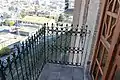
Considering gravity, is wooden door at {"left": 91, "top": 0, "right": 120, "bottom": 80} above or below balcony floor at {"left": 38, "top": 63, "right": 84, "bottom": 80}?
above

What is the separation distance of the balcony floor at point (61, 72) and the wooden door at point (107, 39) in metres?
0.56

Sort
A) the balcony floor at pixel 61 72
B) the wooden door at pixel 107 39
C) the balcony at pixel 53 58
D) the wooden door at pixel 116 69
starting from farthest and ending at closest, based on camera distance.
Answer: the balcony floor at pixel 61 72, the balcony at pixel 53 58, the wooden door at pixel 107 39, the wooden door at pixel 116 69

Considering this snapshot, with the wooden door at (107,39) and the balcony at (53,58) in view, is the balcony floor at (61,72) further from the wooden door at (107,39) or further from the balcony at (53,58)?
the wooden door at (107,39)

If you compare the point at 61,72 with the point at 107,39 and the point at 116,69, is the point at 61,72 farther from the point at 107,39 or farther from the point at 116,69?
the point at 116,69

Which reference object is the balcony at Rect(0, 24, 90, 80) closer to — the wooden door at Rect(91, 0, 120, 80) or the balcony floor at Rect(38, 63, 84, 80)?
the balcony floor at Rect(38, 63, 84, 80)

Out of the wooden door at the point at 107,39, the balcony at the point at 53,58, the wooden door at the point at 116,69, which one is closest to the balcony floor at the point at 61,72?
the balcony at the point at 53,58

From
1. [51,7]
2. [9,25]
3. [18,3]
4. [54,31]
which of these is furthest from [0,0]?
[54,31]

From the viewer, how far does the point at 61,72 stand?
4.10 metres

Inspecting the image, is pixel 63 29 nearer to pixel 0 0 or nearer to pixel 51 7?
pixel 51 7

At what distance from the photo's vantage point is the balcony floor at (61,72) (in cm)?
388

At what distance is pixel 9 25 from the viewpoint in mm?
13359

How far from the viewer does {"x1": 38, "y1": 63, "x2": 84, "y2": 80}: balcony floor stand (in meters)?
3.88

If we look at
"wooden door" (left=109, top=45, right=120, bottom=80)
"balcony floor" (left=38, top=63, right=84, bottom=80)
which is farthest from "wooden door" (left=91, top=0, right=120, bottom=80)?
"balcony floor" (left=38, top=63, right=84, bottom=80)

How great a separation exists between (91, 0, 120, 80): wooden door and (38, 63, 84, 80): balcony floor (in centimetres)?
56
